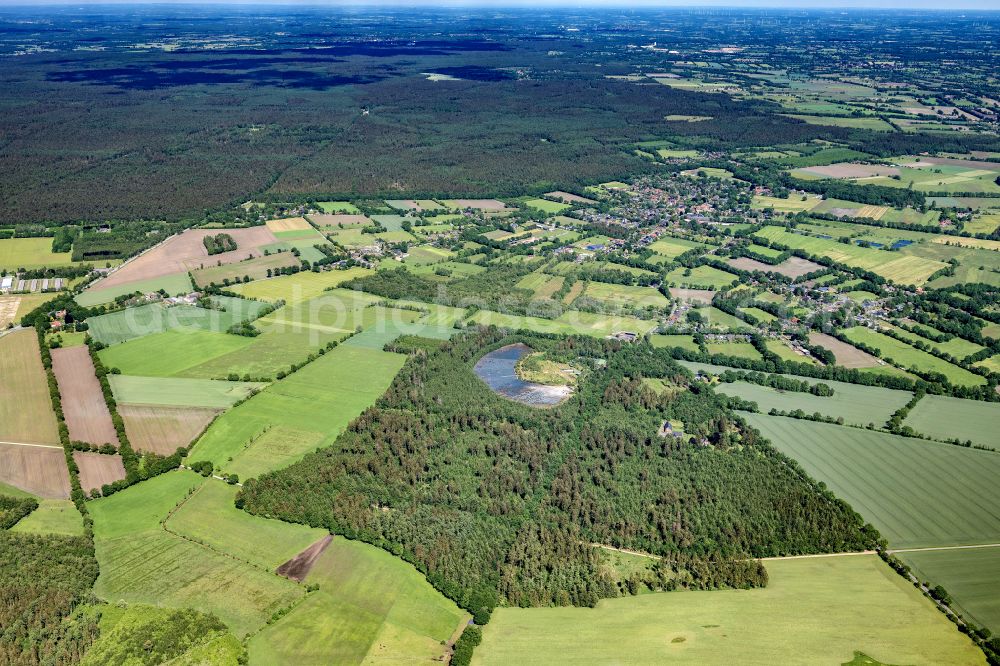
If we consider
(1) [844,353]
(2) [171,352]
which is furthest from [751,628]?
(2) [171,352]

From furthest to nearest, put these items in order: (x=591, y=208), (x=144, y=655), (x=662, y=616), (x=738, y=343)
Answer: (x=591, y=208) → (x=738, y=343) → (x=662, y=616) → (x=144, y=655)

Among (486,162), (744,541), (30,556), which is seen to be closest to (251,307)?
(30,556)

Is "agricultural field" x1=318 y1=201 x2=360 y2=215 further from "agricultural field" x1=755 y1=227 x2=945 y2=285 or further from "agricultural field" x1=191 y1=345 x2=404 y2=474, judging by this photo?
"agricultural field" x1=755 y1=227 x2=945 y2=285

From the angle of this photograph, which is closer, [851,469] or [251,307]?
[851,469]

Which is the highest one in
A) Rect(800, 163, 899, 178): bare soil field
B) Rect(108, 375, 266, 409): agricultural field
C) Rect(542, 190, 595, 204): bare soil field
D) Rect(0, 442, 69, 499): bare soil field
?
Rect(800, 163, 899, 178): bare soil field

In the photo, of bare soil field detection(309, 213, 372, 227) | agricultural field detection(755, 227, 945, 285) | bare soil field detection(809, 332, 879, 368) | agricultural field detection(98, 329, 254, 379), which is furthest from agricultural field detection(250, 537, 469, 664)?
bare soil field detection(309, 213, 372, 227)

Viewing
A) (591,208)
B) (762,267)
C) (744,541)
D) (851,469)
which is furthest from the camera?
(591,208)

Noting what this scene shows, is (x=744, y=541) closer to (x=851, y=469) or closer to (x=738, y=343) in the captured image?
(x=851, y=469)
